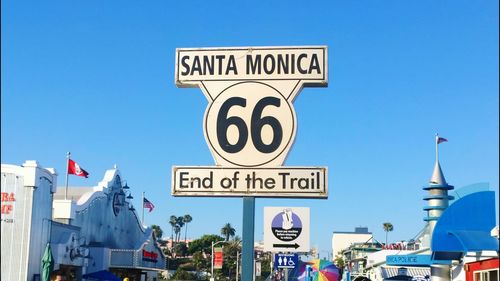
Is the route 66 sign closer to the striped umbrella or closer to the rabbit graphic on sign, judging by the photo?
the rabbit graphic on sign

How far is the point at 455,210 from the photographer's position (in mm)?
17625

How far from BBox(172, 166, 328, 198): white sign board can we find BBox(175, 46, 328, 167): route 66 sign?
76 millimetres

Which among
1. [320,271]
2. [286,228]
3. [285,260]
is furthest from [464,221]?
[286,228]

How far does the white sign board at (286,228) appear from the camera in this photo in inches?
Answer: 326

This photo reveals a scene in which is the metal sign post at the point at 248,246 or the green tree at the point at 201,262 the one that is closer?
the metal sign post at the point at 248,246

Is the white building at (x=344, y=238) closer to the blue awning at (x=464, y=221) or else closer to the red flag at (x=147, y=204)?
the red flag at (x=147, y=204)

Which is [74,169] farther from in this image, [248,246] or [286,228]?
[248,246]

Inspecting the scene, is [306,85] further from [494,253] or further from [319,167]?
[494,253]

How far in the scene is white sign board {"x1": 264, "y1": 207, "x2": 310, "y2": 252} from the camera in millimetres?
8281

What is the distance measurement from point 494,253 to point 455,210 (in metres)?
1.63

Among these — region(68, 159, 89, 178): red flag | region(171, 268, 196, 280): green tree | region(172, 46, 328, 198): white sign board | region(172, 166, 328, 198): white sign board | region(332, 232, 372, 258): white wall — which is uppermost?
region(68, 159, 89, 178): red flag

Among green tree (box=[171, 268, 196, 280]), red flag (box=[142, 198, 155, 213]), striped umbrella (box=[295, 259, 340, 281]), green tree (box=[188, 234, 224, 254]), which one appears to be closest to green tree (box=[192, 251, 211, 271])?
green tree (box=[188, 234, 224, 254])

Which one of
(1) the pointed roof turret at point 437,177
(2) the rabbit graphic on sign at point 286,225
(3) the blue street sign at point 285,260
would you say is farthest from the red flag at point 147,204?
A: (2) the rabbit graphic on sign at point 286,225

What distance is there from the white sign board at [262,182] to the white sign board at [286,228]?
8.79 feet
